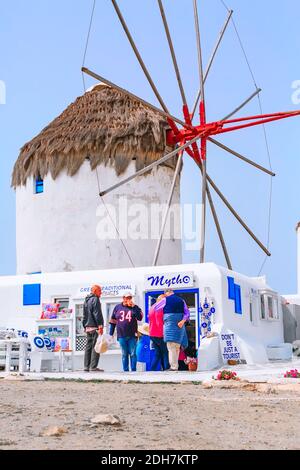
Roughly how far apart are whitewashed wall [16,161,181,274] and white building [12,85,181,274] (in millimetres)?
23

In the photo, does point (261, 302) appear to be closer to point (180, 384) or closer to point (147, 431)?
point (180, 384)

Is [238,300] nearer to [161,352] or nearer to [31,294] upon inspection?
[161,352]

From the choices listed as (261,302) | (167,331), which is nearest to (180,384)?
(167,331)

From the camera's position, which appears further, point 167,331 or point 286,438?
point 167,331

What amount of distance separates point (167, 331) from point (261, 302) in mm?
5469

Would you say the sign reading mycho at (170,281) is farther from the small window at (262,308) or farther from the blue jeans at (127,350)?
the small window at (262,308)

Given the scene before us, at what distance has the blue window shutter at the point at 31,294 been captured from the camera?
16.7 metres

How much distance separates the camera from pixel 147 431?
5.43 m

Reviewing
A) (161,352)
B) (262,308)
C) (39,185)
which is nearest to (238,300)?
(262,308)

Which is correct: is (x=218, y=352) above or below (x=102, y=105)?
below

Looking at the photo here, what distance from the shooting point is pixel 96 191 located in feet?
70.3

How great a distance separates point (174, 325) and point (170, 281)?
9.54ft
